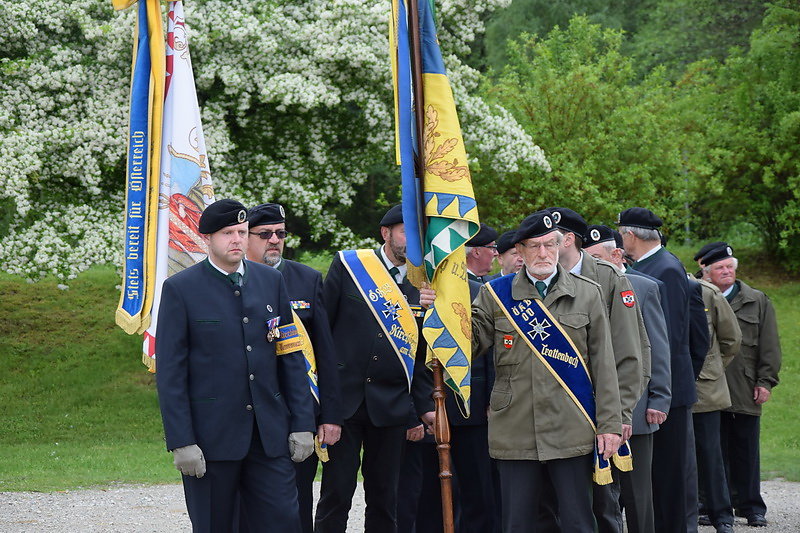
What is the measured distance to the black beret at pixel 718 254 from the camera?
1026 cm

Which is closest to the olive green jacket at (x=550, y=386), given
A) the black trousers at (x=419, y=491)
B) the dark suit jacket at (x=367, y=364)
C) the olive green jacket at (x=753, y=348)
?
the dark suit jacket at (x=367, y=364)

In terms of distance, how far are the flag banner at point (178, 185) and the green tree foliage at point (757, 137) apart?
1755 cm

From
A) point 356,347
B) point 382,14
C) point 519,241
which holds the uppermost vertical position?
point 382,14

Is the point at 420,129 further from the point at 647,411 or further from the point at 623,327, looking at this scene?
the point at 647,411

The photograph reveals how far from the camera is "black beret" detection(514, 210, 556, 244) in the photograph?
637cm

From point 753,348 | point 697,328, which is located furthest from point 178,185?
point 753,348

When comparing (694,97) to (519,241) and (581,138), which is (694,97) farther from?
(519,241)

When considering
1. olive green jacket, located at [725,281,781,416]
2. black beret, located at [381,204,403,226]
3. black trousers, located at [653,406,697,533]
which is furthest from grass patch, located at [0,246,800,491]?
black beret, located at [381,204,403,226]

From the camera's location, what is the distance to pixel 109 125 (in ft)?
54.2

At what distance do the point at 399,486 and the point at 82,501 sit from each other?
4.02 meters

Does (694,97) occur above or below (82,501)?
above

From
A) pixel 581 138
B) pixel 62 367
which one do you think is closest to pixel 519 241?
pixel 62 367

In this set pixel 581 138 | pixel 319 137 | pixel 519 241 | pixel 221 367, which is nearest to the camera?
pixel 221 367

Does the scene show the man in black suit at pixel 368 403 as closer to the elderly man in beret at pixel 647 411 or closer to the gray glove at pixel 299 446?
the gray glove at pixel 299 446
